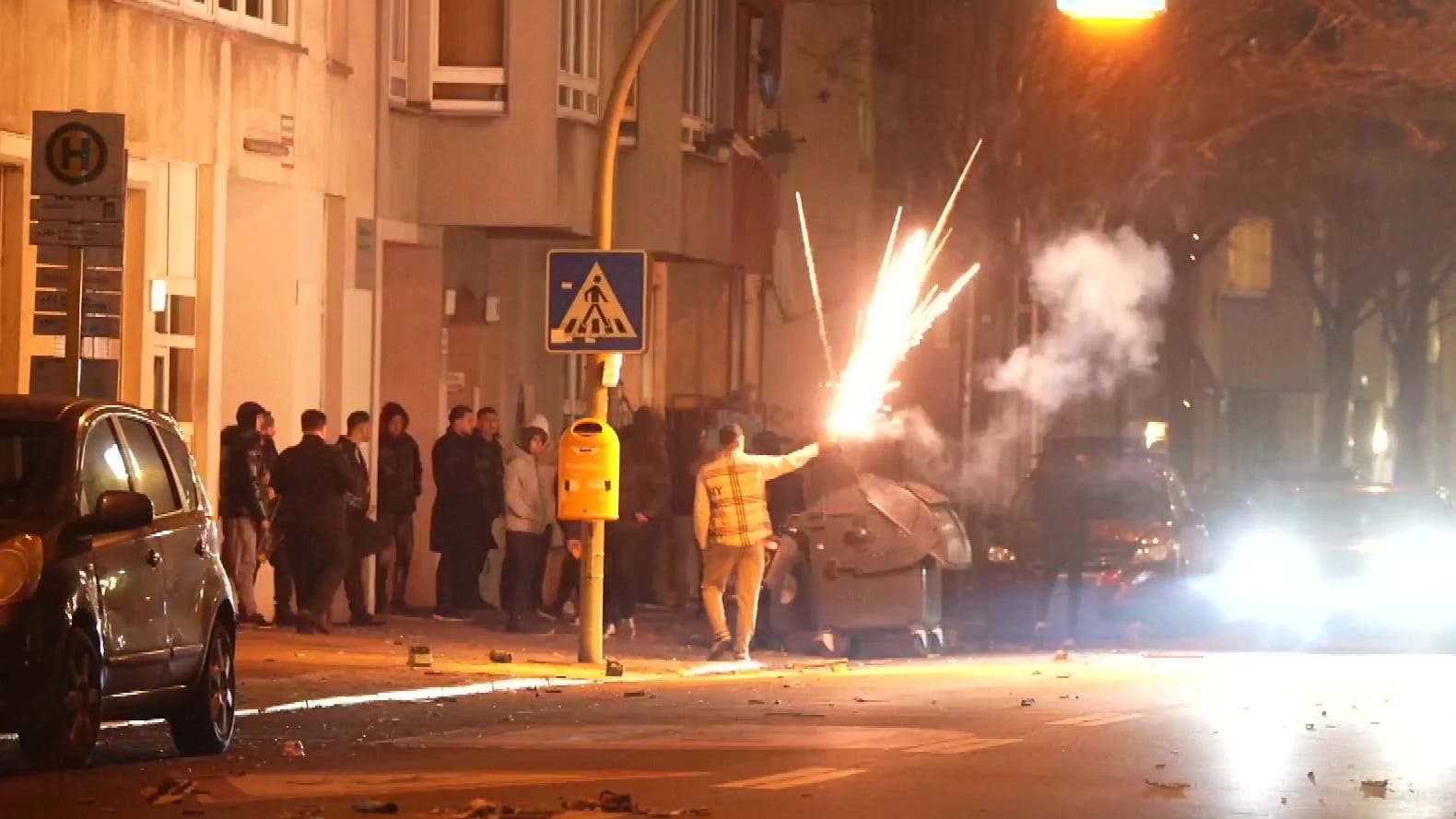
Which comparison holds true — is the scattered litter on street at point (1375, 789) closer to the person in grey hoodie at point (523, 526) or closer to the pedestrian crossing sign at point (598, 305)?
the pedestrian crossing sign at point (598, 305)

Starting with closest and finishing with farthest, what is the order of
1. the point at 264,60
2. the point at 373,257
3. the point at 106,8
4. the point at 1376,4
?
the point at 106,8
the point at 264,60
the point at 373,257
the point at 1376,4

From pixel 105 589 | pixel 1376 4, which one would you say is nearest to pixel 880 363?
pixel 1376 4

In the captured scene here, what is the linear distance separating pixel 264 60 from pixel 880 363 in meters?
6.83

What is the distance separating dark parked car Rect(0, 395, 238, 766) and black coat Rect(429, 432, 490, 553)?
11.8 metres

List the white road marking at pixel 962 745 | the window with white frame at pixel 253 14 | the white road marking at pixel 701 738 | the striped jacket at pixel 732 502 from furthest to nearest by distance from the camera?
the window with white frame at pixel 253 14 → the striped jacket at pixel 732 502 → the white road marking at pixel 701 738 → the white road marking at pixel 962 745

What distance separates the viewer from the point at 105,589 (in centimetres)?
1354

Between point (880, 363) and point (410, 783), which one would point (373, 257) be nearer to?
point (880, 363)

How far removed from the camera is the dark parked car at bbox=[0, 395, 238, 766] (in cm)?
1291

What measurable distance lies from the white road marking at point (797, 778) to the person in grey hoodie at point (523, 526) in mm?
12189

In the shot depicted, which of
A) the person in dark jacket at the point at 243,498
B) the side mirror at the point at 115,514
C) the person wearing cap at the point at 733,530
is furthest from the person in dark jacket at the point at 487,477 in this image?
the side mirror at the point at 115,514

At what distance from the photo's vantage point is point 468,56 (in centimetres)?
2992

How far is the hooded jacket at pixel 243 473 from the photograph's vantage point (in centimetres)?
2344

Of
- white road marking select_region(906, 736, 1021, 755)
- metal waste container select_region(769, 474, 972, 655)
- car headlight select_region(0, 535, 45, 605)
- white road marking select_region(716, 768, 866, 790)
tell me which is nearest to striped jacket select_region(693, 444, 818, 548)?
metal waste container select_region(769, 474, 972, 655)

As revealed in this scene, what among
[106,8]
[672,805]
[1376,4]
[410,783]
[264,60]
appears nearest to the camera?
[672,805]
